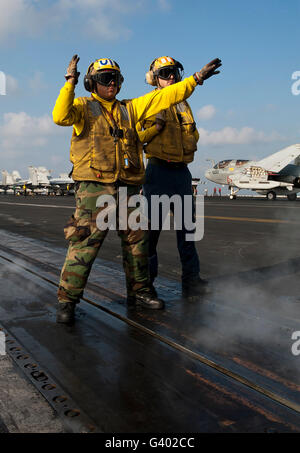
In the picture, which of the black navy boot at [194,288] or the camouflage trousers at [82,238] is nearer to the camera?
the camouflage trousers at [82,238]

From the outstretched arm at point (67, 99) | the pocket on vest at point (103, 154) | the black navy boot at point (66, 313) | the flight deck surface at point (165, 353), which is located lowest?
the flight deck surface at point (165, 353)

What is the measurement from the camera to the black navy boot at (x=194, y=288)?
150 inches

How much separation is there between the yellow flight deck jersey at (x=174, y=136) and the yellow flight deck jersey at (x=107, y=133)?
0.37 m

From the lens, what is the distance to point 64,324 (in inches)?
118

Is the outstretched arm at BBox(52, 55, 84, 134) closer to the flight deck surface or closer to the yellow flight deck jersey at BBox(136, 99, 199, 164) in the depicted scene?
the yellow flight deck jersey at BBox(136, 99, 199, 164)

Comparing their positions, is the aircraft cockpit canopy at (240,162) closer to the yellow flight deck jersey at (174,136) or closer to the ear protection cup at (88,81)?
the yellow flight deck jersey at (174,136)

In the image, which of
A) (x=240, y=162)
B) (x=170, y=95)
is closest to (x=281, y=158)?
(x=240, y=162)

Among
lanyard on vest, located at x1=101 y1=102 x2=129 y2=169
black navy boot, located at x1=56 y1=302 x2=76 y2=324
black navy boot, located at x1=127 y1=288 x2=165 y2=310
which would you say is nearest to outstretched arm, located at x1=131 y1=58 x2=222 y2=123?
lanyard on vest, located at x1=101 y1=102 x2=129 y2=169

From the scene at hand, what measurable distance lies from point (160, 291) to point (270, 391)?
2.07m

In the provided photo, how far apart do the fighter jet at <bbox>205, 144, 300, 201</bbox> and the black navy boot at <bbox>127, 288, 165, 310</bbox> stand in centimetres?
2887

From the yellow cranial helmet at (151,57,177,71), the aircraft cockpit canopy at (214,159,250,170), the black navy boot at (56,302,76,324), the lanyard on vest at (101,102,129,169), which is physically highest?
the aircraft cockpit canopy at (214,159,250,170)

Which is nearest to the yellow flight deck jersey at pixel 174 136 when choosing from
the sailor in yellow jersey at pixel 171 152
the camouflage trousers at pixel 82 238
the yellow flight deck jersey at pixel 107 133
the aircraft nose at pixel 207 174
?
the sailor in yellow jersey at pixel 171 152

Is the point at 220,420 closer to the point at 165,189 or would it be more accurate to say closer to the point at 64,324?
the point at 64,324

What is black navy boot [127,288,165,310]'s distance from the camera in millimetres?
3318
